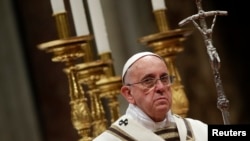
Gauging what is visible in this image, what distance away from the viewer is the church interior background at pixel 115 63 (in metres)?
7.64

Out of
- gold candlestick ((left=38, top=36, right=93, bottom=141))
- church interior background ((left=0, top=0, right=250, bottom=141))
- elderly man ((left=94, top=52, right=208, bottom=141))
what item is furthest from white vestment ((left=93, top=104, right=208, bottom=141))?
church interior background ((left=0, top=0, right=250, bottom=141))

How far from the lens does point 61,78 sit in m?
8.20

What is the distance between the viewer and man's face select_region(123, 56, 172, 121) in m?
4.67

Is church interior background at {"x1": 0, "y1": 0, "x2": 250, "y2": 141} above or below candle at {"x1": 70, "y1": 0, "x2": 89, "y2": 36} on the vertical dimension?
below

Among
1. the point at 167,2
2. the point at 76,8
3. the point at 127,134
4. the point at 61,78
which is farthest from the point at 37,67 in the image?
the point at 127,134

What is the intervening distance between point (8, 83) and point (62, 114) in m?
0.47

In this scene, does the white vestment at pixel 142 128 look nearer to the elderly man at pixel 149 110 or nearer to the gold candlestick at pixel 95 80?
the elderly man at pixel 149 110

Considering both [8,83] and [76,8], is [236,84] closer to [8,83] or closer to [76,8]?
[8,83]

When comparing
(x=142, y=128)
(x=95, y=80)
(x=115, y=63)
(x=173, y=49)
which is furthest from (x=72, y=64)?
(x=115, y=63)

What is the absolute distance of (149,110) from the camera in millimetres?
4711

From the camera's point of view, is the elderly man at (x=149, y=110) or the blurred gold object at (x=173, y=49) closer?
the elderly man at (x=149, y=110)

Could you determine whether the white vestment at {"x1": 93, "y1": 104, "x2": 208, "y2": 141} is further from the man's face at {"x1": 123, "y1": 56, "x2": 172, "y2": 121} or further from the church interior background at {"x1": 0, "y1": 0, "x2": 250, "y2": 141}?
the church interior background at {"x1": 0, "y1": 0, "x2": 250, "y2": 141}

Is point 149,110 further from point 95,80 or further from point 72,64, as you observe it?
point 95,80

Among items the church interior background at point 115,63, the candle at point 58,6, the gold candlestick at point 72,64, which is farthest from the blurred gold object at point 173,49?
the church interior background at point 115,63
